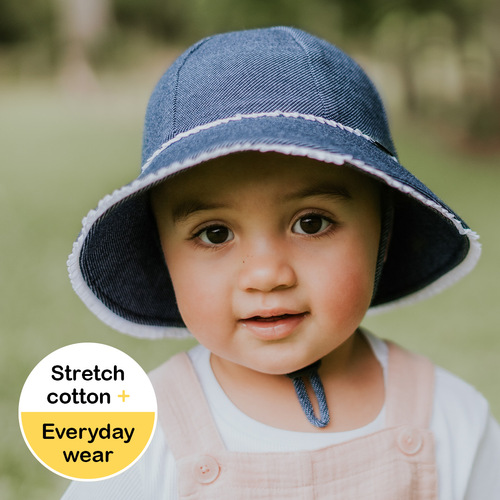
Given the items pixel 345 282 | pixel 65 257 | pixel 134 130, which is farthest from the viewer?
pixel 134 130

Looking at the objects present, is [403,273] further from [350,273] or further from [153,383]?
[153,383]

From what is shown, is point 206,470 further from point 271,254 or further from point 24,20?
point 24,20

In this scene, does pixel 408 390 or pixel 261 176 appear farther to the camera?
pixel 408 390

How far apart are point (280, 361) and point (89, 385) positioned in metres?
0.31

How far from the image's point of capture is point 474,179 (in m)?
4.79

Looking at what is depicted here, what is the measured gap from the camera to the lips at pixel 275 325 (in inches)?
35.2

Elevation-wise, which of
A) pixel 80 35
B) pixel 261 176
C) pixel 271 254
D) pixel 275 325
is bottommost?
pixel 275 325

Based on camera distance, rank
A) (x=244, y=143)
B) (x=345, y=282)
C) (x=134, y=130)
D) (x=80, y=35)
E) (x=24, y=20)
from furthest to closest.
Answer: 1. (x=24, y=20)
2. (x=80, y=35)
3. (x=134, y=130)
4. (x=345, y=282)
5. (x=244, y=143)

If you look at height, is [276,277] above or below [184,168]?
below

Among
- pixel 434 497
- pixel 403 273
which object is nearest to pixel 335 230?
pixel 403 273

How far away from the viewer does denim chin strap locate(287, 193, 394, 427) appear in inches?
39.4

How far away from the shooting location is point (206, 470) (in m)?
0.93

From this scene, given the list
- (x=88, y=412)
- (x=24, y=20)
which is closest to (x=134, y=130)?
(x=24, y=20)

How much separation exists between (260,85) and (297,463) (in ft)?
1.81
